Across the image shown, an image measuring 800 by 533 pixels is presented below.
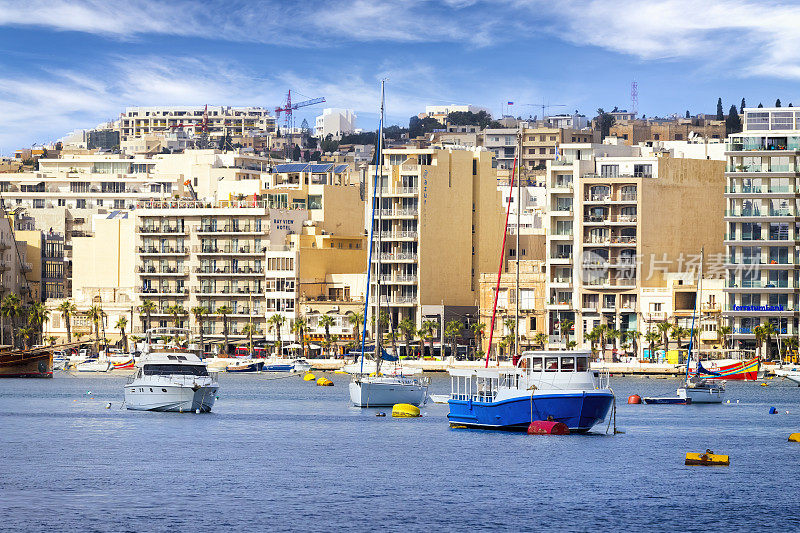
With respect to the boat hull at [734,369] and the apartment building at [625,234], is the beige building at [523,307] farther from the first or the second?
the boat hull at [734,369]

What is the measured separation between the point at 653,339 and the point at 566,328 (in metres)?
11.8

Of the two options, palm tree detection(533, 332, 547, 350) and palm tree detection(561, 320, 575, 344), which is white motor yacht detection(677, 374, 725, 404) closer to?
palm tree detection(533, 332, 547, 350)

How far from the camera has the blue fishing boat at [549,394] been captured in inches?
3263

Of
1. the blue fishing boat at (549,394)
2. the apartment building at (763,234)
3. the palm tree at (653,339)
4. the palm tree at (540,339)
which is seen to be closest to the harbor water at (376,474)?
the blue fishing boat at (549,394)

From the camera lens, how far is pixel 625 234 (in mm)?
191500

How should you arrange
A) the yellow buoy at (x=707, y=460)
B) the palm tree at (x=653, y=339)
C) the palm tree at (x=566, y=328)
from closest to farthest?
the yellow buoy at (x=707, y=460), the palm tree at (x=653, y=339), the palm tree at (x=566, y=328)

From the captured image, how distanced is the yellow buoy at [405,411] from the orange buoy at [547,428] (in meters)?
22.7

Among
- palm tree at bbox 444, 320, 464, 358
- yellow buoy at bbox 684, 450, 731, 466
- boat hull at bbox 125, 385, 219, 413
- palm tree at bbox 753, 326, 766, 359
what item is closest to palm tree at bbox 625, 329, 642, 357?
palm tree at bbox 753, 326, 766, 359

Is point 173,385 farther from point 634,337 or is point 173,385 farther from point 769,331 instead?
point 634,337

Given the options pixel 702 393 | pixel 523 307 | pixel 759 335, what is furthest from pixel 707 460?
pixel 523 307

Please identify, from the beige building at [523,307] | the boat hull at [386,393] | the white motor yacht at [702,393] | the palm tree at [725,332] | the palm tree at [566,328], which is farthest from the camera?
the beige building at [523,307]

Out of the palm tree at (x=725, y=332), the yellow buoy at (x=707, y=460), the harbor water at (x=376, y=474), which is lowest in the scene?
the harbor water at (x=376, y=474)

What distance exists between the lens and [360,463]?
76.2 meters

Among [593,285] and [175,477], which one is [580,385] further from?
[593,285]
